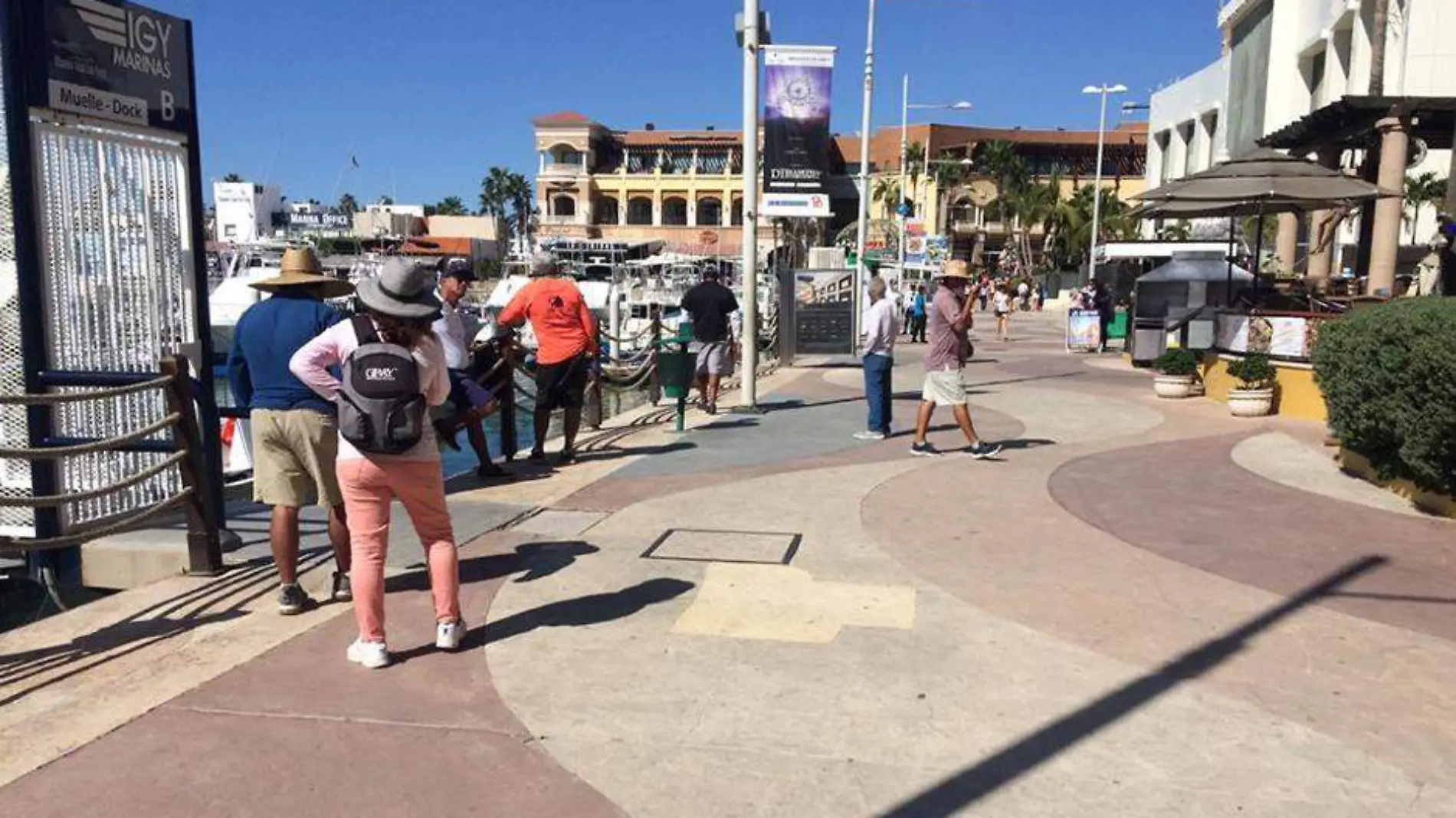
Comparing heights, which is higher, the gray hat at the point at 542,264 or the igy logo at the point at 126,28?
the igy logo at the point at 126,28

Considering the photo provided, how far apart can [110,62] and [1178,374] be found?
41.4 feet

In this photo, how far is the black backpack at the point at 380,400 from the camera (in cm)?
433

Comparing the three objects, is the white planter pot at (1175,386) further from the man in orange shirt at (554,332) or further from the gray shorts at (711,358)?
the man in orange shirt at (554,332)

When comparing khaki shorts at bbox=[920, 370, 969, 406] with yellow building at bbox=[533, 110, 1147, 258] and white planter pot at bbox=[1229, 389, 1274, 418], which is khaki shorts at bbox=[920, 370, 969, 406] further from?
yellow building at bbox=[533, 110, 1147, 258]

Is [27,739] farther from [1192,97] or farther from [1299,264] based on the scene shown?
[1192,97]

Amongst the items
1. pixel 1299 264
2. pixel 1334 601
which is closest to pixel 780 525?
pixel 1334 601

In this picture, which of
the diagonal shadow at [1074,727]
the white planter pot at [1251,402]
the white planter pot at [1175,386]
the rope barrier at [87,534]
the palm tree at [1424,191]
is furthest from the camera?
the palm tree at [1424,191]

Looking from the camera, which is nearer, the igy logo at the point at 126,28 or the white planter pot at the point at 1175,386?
the igy logo at the point at 126,28

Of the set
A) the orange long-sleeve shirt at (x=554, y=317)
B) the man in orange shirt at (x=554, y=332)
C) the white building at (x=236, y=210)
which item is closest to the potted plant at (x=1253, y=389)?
the man in orange shirt at (x=554, y=332)

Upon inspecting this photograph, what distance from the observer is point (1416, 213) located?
152 feet

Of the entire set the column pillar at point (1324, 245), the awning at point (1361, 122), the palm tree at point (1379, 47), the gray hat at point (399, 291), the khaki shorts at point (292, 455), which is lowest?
the khaki shorts at point (292, 455)

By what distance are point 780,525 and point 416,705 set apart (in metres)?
3.38

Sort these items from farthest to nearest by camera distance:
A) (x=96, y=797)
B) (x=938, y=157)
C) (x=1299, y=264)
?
(x=938, y=157) → (x=1299, y=264) → (x=96, y=797)

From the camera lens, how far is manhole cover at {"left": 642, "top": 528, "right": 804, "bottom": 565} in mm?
6371
